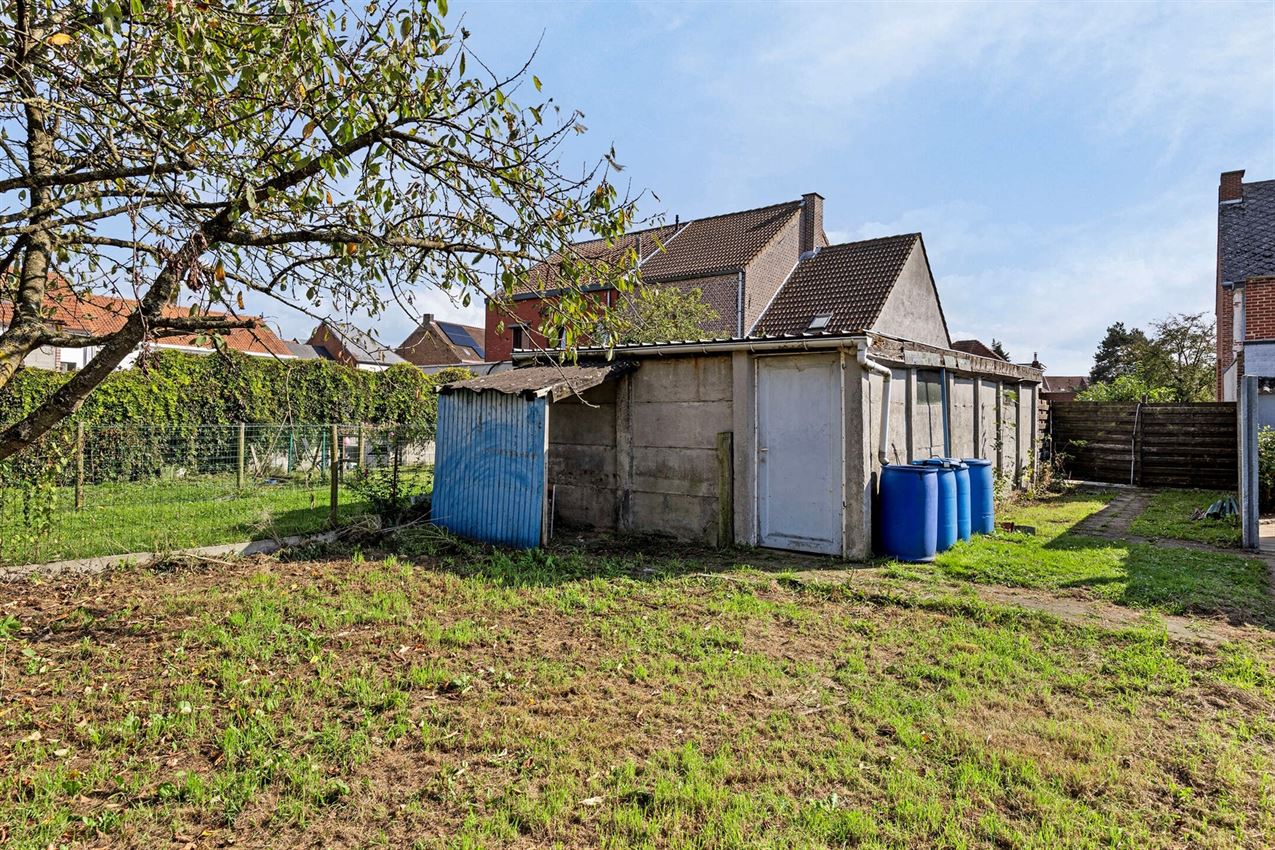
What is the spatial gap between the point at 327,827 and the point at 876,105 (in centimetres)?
684

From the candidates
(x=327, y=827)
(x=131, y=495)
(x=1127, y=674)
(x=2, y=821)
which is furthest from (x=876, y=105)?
(x=131, y=495)

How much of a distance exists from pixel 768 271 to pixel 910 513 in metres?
16.6

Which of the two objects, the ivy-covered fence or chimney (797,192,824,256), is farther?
chimney (797,192,824,256)

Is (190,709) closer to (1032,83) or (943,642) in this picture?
(943,642)

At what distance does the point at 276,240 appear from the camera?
3.33 meters

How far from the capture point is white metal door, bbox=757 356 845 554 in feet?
25.7

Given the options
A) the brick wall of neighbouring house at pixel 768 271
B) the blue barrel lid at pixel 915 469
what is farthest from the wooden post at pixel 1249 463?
Answer: the brick wall of neighbouring house at pixel 768 271

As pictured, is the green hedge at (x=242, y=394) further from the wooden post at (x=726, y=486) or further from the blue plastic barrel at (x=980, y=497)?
the blue plastic barrel at (x=980, y=497)

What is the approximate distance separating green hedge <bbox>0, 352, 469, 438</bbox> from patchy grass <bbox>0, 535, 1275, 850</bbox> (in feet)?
18.8

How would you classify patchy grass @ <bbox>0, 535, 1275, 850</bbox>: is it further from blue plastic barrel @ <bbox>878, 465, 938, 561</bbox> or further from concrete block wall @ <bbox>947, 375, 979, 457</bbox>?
concrete block wall @ <bbox>947, 375, 979, 457</bbox>

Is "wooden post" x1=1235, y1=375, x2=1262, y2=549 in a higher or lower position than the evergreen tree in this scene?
lower

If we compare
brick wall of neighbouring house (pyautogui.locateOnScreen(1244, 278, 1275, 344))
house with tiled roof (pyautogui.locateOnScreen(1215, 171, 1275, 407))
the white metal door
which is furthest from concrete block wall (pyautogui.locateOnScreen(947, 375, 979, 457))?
brick wall of neighbouring house (pyautogui.locateOnScreen(1244, 278, 1275, 344))

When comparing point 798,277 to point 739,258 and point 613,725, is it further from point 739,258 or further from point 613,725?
point 613,725

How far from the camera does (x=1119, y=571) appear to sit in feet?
23.2
